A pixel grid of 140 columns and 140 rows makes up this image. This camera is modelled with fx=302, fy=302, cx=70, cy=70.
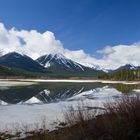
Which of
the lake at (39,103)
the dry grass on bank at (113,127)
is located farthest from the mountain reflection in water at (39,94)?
the dry grass on bank at (113,127)

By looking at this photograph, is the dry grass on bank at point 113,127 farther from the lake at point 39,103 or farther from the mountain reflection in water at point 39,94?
the mountain reflection in water at point 39,94

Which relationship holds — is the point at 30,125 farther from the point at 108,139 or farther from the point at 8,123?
the point at 108,139

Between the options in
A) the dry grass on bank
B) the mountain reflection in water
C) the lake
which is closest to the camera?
the dry grass on bank

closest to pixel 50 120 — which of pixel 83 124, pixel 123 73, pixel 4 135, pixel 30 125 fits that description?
pixel 30 125

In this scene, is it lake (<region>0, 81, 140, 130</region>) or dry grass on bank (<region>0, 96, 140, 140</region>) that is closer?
dry grass on bank (<region>0, 96, 140, 140</region>)

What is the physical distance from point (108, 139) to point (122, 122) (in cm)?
67

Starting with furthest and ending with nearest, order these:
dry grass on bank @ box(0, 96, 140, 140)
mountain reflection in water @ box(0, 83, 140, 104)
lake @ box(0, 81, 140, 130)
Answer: mountain reflection in water @ box(0, 83, 140, 104) < lake @ box(0, 81, 140, 130) < dry grass on bank @ box(0, 96, 140, 140)

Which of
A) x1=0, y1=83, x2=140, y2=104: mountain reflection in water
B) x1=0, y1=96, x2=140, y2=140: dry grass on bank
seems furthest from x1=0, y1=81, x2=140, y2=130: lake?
x1=0, y1=96, x2=140, y2=140: dry grass on bank

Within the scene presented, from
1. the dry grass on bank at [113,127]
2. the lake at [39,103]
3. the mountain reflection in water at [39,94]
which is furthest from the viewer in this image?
the mountain reflection in water at [39,94]

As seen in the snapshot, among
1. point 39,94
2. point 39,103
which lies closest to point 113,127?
Result: point 39,103

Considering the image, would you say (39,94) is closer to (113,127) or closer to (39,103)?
(39,103)

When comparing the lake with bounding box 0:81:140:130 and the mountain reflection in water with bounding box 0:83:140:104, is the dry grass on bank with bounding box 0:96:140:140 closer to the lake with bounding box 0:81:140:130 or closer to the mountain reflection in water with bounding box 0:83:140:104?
the lake with bounding box 0:81:140:130

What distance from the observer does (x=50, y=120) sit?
1825 centimetres

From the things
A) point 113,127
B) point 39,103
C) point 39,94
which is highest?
point 39,94
